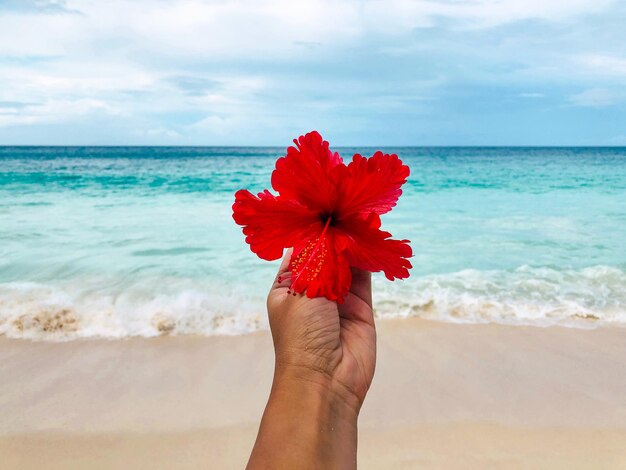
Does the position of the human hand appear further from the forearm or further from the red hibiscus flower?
the red hibiscus flower

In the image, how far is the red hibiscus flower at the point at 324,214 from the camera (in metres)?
1.00

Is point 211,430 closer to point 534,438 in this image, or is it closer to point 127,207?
point 534,438

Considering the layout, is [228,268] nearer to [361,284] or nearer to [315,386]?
[361,284]

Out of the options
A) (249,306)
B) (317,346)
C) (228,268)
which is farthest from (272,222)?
(228,268)

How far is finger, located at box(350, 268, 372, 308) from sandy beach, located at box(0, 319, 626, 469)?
4.34 feet

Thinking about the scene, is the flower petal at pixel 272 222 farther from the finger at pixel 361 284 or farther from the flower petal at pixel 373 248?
the finger at pixel 361 284

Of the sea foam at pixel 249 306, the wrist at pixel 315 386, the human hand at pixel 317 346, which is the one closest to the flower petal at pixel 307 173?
the human hand at pixel 317 346

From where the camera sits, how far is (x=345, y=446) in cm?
116

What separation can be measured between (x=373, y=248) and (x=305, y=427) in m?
0.41

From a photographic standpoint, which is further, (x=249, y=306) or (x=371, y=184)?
(x=249, y=306)

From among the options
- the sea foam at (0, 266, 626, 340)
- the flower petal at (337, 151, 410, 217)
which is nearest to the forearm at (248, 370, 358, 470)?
the flower petal at (337, 151, 410, 217)

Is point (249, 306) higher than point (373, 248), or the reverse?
point (373, 248)

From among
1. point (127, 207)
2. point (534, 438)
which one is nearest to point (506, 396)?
point (534, 438)

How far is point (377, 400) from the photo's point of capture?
9.45 ft
